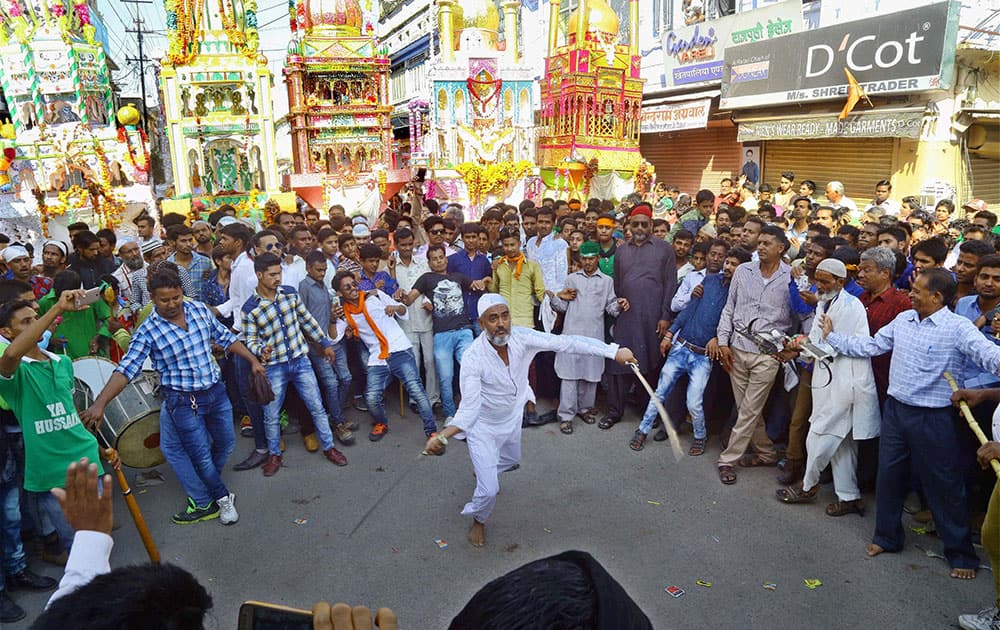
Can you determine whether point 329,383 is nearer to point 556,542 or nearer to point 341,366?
point 341,366

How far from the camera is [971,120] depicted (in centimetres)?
1213

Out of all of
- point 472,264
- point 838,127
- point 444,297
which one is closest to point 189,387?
point 444,297

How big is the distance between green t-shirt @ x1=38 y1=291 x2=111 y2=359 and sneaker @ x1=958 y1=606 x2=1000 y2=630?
6.15m

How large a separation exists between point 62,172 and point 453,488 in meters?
22.9

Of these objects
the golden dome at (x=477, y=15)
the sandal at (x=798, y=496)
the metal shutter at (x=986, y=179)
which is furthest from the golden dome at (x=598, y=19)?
the sandal at (x=798, y=496)

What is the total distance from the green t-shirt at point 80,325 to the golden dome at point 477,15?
64.1 ft

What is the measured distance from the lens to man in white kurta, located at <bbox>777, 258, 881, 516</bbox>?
166 inches

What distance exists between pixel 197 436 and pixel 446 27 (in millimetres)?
18411

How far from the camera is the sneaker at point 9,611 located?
366cm

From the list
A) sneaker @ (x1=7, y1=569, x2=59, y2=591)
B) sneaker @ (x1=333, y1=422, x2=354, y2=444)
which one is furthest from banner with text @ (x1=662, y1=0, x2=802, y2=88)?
sneaker @ (x1=7, y1=569, x2=59, y2=591)

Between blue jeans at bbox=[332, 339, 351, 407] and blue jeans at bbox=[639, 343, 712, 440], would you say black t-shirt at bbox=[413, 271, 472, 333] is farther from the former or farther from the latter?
blue jeans at bbox=[639, 343, 712, 440]

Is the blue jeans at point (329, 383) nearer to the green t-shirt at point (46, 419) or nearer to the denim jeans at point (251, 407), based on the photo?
the denim jeans at point (251, 407)

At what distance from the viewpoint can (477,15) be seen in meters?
23.0

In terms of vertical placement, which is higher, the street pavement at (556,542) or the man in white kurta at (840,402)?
the man in white kurta at (840,402)
